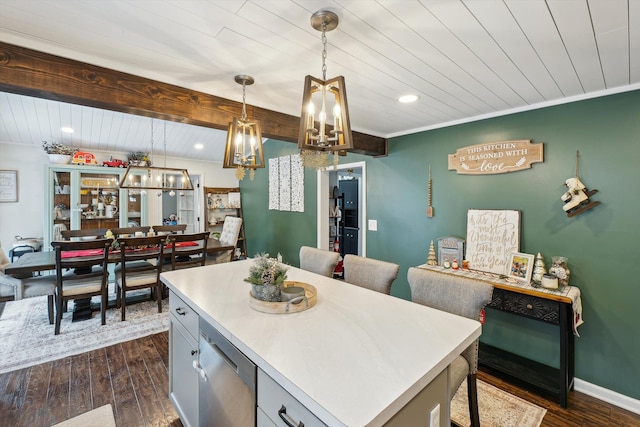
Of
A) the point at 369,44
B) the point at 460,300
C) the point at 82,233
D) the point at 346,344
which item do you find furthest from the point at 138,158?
the point at 460,300

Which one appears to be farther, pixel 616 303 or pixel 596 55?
pixel 616 303

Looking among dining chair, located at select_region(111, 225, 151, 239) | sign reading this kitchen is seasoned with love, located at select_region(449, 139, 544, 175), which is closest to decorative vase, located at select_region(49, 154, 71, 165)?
dining chair, located at select_region(111, 225, 151, 239)

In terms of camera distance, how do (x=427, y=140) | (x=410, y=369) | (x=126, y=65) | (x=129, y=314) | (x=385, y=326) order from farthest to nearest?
1. (x=129, y=314)
2. (x=427, y=140)
3. (x=126, y=65)
4. (x=385, y=326)
5. (x=410, y=369)

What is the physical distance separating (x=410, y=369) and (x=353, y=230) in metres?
4.73

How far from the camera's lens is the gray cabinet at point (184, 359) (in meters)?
1.57

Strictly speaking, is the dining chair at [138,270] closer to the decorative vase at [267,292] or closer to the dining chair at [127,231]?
the dining chair at [127,231]

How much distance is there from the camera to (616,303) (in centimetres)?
210

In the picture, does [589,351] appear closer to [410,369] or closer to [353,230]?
[410,369]

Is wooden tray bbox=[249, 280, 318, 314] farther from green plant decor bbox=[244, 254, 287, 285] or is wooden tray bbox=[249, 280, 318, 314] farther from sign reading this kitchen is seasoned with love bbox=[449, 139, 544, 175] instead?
sign reading this kitchen is seasoned with love bbox=[449, 139, 544, 175]

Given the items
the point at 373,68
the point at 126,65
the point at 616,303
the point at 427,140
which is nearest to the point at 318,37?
the point at 373,68

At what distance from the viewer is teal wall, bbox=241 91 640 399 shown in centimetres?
205

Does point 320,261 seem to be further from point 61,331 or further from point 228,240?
point 61,331

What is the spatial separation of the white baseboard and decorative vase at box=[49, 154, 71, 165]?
22.8 ft

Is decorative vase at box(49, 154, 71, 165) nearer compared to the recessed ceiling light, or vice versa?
the recessed ceiling light
